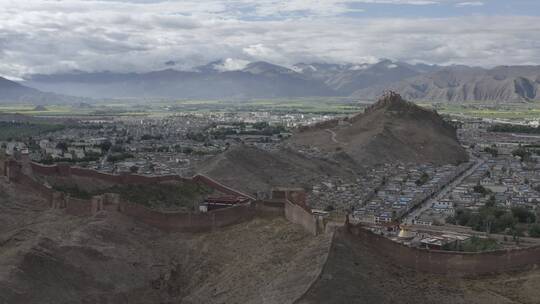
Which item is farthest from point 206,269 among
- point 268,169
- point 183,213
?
point 268,169

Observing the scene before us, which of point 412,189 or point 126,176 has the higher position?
point 126,176

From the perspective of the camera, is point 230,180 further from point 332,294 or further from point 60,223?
point 332,294

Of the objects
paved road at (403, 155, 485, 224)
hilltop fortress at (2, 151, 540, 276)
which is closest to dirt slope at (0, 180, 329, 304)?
hilltop fortress at (2, 151, 540, 276)

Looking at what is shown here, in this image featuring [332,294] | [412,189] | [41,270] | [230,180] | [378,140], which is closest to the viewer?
[332,294]

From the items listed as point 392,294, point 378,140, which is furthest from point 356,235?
point 378,140

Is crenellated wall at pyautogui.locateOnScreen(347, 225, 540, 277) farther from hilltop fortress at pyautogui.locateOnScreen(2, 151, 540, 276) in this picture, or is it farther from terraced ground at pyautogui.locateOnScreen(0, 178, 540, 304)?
terraced ground at pyautogui.locateOnScreen(0, 178, 540, 304)

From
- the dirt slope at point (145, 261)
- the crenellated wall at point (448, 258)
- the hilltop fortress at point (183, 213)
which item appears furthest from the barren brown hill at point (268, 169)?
the crenellated wall at point (448, 258)
